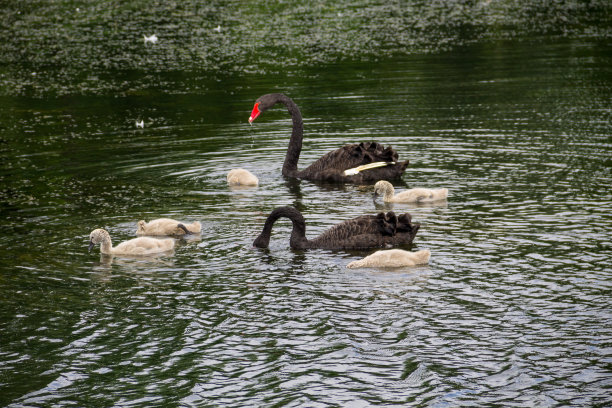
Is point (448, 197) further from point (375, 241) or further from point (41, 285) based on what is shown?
point (41, 285)

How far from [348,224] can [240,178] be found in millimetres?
4377

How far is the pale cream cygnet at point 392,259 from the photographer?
12.0 metres

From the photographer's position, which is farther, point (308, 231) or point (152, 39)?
point (152, 39)

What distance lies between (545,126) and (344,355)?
12859 mm

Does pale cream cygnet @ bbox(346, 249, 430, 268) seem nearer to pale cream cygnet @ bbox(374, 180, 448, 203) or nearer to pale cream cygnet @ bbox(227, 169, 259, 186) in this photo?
pale cream cygnet @ bbox(374, 180, 448, 203)

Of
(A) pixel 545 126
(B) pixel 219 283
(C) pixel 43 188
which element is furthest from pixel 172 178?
(A) pixel 545 126

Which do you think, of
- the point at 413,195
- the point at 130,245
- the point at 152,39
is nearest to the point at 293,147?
the point at 413,195

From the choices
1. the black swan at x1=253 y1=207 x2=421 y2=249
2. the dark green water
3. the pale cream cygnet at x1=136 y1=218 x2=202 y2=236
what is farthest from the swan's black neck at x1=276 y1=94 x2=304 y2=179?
the black swan at x1=253 y1=207 x2=421 y2=249

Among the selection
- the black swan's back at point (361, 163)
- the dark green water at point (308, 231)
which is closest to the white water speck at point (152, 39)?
the dark green water at point (308, 231)

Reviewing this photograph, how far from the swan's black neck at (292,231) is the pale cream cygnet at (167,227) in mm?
1087

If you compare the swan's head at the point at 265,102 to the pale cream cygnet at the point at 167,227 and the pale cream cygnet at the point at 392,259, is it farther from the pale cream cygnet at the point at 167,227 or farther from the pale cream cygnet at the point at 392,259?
the pale cream cygnet at the point at 392,259

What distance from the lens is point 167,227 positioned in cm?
1377

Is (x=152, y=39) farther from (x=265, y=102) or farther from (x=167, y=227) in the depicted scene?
(x=167, y=227)

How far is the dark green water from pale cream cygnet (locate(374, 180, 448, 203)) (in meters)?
0.32
